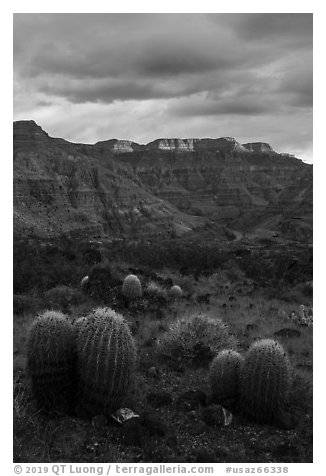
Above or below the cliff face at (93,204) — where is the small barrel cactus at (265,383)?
below

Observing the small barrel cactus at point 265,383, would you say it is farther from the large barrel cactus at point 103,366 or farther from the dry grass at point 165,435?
the large barrel cactus at point 103,366

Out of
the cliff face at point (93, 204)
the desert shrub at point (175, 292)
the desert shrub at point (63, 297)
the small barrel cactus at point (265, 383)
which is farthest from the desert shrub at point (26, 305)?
the cliff face at point (93, 204)

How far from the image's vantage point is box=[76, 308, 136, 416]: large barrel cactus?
6.13 metres

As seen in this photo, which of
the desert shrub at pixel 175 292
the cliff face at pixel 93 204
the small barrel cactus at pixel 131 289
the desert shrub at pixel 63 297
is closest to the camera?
the desert shrub at pixel 63 297

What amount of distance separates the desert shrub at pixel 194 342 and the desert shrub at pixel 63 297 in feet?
12.0

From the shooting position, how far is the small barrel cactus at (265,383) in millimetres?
6598

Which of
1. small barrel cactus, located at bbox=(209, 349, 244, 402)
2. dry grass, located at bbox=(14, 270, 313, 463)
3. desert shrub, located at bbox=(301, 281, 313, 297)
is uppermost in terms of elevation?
desert shrub, located at bbox=(301, 281, 313, 297)

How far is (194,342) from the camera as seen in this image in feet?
30.2

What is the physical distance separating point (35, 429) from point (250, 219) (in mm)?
116321

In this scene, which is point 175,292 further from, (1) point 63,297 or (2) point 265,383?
(2) point 265,383

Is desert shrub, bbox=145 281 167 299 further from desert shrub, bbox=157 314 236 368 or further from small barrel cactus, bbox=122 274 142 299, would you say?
desert shrub, bbox=157 314 236 368

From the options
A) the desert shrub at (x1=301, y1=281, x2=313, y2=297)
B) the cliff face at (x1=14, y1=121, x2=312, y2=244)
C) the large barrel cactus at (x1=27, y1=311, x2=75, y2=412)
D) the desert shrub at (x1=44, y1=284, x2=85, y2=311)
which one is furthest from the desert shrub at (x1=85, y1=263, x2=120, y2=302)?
the cliff face at (x1=14, y1=121, x2=312, y2=244)

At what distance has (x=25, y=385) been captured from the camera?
6.74 meters

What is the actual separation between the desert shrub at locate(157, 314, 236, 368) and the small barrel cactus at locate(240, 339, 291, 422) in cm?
190
